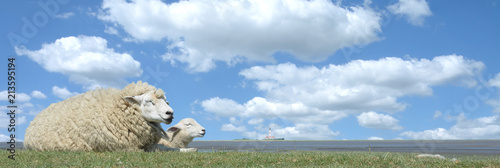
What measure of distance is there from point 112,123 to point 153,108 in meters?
1.19

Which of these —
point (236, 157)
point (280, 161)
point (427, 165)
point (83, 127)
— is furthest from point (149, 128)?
point (427, 165)

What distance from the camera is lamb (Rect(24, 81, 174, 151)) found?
10188 mm

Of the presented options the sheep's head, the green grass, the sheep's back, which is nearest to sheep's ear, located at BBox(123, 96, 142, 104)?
the sheep's back

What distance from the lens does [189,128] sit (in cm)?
1449

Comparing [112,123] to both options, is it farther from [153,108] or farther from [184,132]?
[184,132]

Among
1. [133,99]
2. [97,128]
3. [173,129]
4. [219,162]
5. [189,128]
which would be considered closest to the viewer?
[219,162]

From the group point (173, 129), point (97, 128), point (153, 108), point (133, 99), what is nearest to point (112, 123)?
point (97, 128)

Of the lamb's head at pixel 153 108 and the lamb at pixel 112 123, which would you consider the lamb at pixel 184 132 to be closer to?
the lamb at pixel 112 123

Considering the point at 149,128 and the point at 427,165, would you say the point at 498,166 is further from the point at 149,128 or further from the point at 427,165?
the point at 149,128

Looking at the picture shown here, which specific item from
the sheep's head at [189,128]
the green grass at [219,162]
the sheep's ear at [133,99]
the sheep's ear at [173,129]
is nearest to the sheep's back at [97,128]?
the sheep's ear at [133,99]

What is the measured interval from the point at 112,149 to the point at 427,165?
Answer: 7.80 metres

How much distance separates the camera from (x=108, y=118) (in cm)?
1024

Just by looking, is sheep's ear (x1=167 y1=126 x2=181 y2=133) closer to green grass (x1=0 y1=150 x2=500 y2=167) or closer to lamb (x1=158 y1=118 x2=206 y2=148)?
lamb (x1=158 y1=118 x2=206 y2=148)

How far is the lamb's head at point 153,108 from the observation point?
10211 mm
